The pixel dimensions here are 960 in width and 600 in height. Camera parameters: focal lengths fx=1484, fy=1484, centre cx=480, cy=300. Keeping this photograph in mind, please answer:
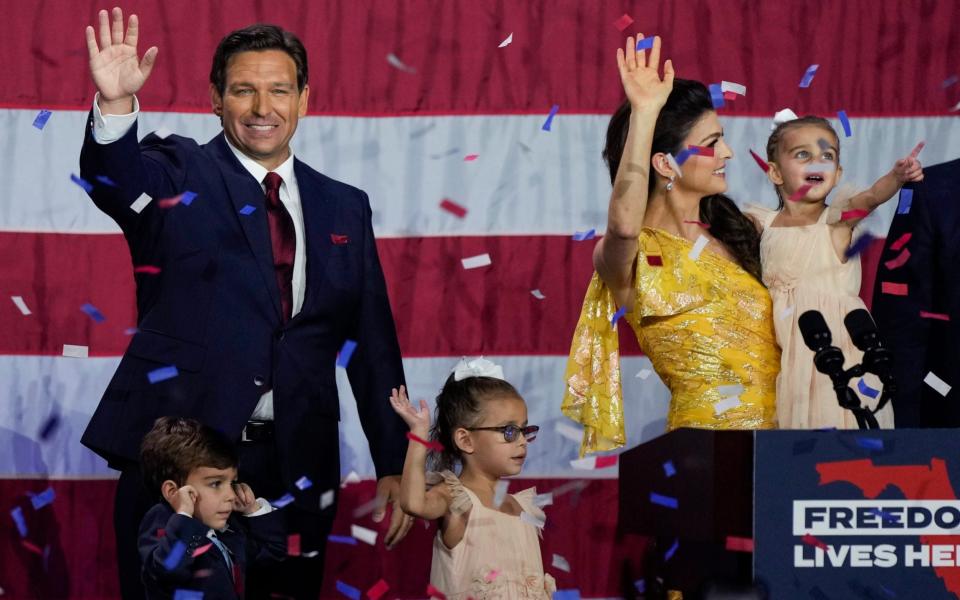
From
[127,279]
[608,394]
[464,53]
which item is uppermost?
[464,53]

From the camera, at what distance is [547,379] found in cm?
341

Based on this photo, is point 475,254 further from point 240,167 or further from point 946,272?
point 946,272

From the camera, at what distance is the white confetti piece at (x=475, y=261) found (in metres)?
3.40

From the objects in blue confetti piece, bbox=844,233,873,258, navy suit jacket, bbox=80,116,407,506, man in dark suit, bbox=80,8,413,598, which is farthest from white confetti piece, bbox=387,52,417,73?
blue confetti piece, bbox=844,233,873,258

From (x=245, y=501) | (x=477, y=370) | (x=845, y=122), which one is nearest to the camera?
(x=245, y=501)

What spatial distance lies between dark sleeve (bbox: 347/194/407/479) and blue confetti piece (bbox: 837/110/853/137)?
113cm

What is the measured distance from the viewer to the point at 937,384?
2852mm

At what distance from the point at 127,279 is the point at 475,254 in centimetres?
79

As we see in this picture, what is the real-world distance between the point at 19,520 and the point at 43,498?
0.08 metres

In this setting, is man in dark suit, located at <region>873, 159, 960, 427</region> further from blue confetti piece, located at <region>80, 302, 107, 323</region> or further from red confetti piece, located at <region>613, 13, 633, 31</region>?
blue confetti piece, located at <region>80, 302, 107, 323</region>

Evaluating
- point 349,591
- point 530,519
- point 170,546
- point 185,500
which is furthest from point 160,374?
point 349,591

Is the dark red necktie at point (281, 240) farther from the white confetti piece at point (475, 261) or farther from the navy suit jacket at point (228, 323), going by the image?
the white confetti piece at point (475, 261)

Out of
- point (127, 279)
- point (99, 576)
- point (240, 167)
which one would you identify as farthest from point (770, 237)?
point (99, 576)

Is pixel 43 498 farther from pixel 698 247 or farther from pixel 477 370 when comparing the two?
→ pixel 698 247
